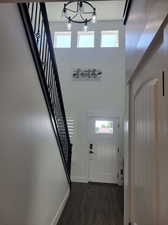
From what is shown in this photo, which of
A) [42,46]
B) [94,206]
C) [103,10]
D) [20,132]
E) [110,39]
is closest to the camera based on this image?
[20,132]

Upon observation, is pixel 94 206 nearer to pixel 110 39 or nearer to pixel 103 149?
pixel 103 149

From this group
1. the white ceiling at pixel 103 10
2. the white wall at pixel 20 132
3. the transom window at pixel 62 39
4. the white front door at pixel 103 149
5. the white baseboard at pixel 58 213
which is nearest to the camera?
the white wall at pixel 20 132

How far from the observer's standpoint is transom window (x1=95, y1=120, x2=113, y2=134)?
19.3ft

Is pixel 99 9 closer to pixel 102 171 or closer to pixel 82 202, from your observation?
pixel 102 171

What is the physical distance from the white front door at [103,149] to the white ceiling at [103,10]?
335 centimetres

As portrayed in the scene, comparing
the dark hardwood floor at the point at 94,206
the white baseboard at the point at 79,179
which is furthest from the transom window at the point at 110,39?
the dark hardwood floor at the point at 94,206

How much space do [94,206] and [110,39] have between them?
509 cm

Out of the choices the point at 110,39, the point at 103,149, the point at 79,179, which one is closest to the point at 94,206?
the point at 79,179

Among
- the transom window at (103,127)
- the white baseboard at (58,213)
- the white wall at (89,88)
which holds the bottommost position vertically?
the white baseboard at (58,213)

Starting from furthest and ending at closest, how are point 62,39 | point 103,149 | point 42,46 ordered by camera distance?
point 62,39
point 103,149
point 42,46

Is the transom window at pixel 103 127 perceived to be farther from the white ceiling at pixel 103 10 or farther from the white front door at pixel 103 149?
the white ceiling at pixel 103 10

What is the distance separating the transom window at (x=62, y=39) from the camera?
6.41 m

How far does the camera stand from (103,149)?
19.1 ft

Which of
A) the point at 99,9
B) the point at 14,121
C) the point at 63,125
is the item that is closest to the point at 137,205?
the point at 14,121
